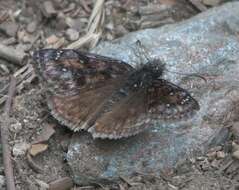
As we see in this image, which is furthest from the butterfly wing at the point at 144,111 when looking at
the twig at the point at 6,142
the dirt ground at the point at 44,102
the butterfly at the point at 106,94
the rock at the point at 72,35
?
the rock at the point at 72,35

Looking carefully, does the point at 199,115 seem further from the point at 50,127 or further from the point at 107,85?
the point at 50,127

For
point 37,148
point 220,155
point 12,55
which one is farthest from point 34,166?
point 220,155

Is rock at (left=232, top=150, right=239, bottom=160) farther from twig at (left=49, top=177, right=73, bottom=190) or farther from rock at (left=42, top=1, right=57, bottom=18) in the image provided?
rock at (left=42, top=1, right=57, bottom=18)

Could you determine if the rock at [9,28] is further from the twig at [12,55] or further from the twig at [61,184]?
the twig at [61,184]

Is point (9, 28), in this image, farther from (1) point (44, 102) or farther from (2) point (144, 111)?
(2) point (144, 111)

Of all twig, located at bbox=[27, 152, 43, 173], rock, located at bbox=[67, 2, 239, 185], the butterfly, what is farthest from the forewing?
twig, located at bbox=[27, 152, 43, 173]
